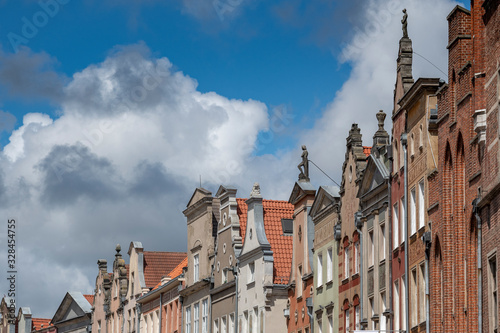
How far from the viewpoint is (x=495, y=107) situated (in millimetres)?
33406

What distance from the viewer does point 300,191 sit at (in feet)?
187

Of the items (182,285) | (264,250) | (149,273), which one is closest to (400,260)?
(264,250)

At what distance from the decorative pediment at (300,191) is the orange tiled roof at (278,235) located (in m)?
3.47

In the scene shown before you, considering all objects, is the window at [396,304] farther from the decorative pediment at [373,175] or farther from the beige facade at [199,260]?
the beige facade at [199,260]

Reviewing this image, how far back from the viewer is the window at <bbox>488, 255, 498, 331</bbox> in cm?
3295

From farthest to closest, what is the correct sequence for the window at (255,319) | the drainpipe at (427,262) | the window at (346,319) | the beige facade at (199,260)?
1. the beige facade at (199,260)
2. the window at (255,319)
3. the window at (346,319)
4. the drainpipe at (427,262)

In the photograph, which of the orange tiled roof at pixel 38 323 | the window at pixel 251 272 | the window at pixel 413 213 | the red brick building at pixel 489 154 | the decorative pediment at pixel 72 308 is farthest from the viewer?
the orange tiled roof at pixel 38 323

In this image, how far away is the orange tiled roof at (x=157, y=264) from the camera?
80.9 m

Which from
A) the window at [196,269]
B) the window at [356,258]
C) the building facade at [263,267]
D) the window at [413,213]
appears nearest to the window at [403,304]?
the window at [413,213]

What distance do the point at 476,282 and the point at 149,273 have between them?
158ft

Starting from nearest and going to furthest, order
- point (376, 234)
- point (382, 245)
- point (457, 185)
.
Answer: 1. point (457, 185)
2. point (382, 245)
3. point (376, 234)

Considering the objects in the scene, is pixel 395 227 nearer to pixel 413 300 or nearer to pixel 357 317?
pixel 413 300

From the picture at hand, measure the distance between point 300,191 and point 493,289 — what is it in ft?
79.6

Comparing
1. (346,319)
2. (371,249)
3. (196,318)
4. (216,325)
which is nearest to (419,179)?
(371,249)
